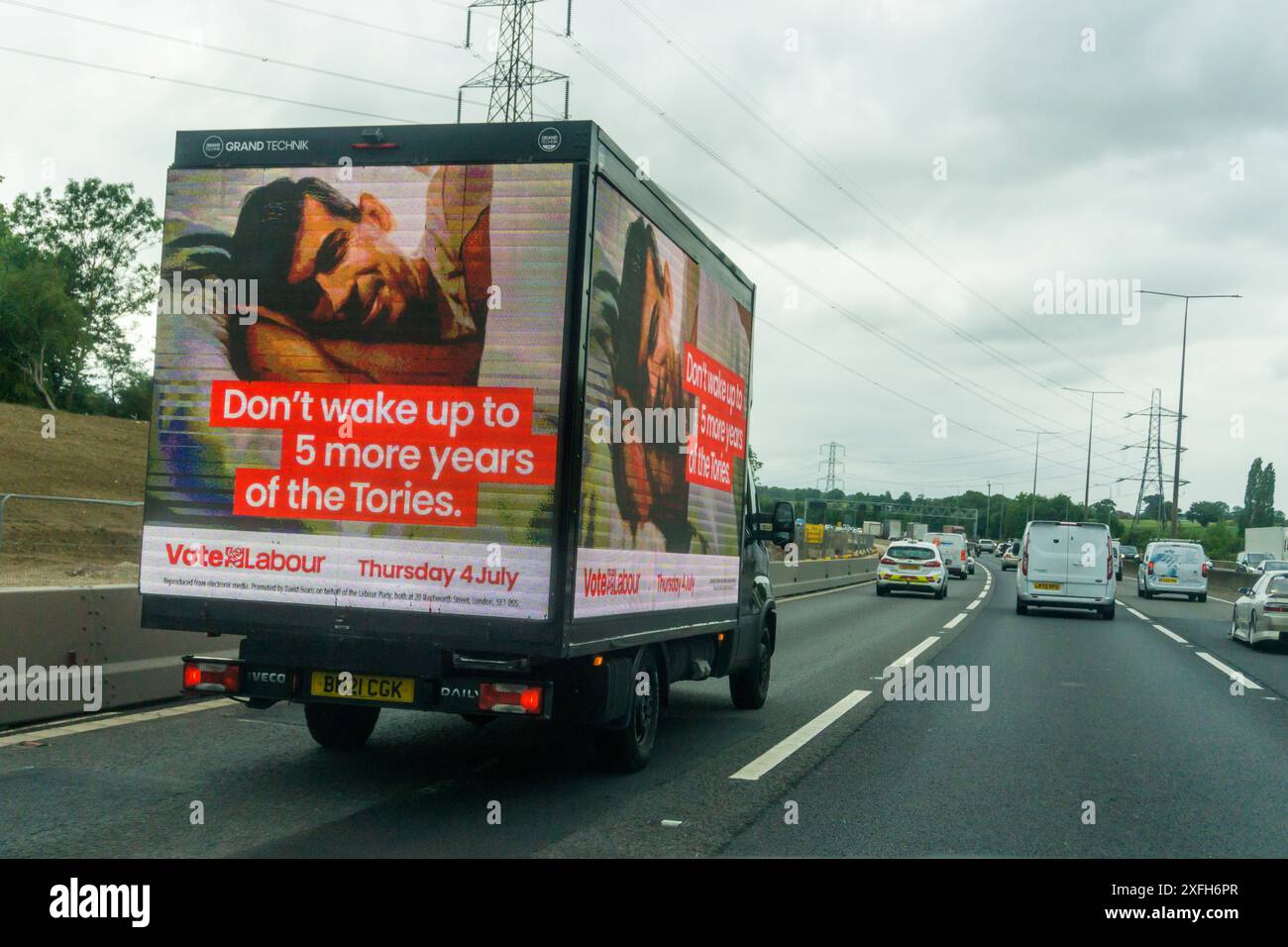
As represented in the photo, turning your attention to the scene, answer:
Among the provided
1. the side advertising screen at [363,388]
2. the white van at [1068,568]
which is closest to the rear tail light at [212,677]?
the side advertising screen at [363,388]

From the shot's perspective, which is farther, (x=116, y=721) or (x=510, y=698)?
(x=116, y=721)

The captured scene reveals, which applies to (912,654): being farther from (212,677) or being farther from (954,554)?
(954,554)

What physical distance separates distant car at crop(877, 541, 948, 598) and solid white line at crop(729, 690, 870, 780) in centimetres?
2066

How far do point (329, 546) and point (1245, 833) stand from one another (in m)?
4.85

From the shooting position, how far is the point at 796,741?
29.9 ft

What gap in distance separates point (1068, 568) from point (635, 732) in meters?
20.6

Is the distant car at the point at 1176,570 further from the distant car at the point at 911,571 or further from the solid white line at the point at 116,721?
the solid white line at the point at 116,721

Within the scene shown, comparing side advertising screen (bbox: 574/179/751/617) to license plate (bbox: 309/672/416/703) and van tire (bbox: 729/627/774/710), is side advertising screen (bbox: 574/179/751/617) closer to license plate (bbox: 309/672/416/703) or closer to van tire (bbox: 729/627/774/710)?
license plate (bbox: 309/672/416/703)

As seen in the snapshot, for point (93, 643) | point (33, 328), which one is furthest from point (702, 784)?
point (33, 328)

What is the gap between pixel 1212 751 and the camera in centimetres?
916

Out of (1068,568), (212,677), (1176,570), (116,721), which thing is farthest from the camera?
(1176,570)

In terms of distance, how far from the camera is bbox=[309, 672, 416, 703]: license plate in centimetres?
630

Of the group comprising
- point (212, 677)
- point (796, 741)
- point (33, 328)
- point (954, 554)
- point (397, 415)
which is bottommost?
point (796, 741)
